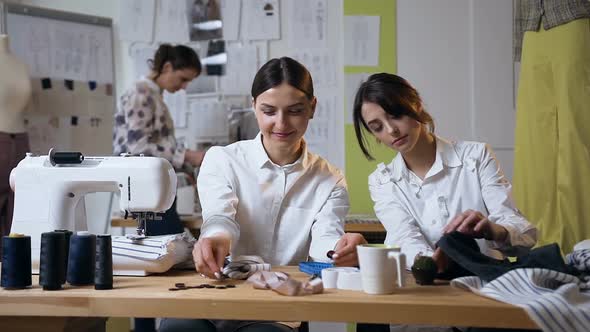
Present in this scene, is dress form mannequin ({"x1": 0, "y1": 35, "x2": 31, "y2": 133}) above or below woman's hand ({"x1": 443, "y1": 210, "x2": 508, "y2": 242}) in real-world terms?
above

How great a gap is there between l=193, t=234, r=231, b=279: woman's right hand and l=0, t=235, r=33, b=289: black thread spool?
36 cm

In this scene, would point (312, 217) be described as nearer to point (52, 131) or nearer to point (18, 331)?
point (18, 331)

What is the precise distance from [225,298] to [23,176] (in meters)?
0.70

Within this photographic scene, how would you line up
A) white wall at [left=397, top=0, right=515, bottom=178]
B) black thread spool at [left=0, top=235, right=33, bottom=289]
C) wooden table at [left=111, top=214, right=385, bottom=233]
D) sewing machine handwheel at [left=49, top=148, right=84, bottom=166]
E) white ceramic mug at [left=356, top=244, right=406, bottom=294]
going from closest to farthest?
white ceramic mug at [left=356, top=244, right=406, bottom=294], black thread spool at [left=0, top=235, right=33, bottom=289], sewing machine handwheel at [left=49, top=148, right=84, bottom=166], wooden table at [left=111, top=214, right=385, bottom=233], white wall at [left=397, top=0, right=515, bottom=178]

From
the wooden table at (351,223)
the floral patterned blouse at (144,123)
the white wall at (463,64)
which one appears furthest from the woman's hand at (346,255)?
the white wall at (463,64)

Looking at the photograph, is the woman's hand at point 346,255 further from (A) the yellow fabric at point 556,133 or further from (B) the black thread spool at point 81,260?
(A) the yellow fabric at point 556,133

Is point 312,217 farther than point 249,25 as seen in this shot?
No

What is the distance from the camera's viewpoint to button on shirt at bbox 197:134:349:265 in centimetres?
202

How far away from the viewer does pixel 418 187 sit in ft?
6.86

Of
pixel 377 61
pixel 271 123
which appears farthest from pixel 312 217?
pixel 377 61

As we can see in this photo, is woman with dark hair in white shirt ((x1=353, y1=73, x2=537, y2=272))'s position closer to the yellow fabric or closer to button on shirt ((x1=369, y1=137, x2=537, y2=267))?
button on shirt ((x1=369, y1=137, x2=537, y2=267))

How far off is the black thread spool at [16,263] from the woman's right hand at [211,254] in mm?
363

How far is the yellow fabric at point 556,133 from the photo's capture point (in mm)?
2902

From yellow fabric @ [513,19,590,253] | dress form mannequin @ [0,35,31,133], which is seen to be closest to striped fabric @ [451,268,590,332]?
yellow fabric @ [513,19,590,253]
